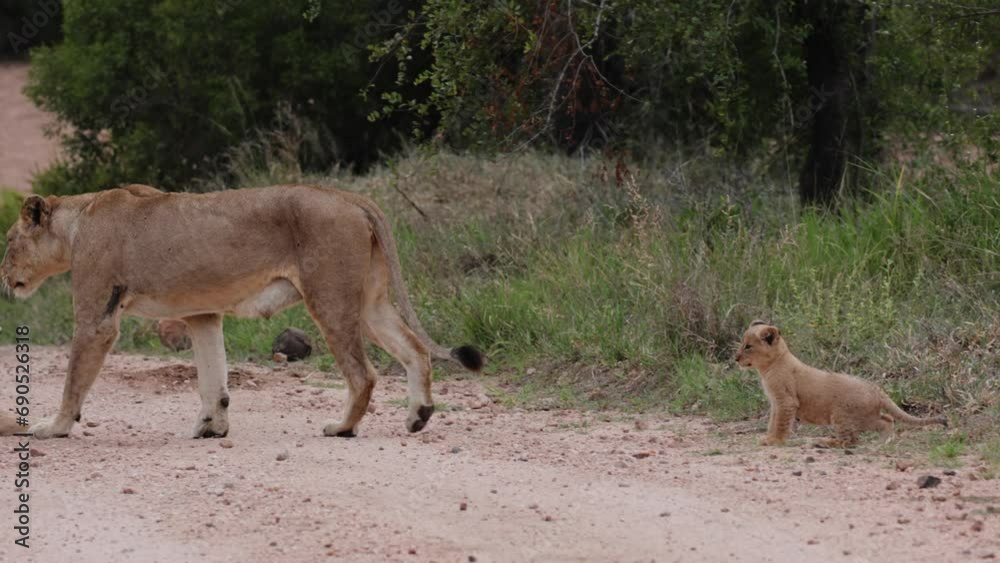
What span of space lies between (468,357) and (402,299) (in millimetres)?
450

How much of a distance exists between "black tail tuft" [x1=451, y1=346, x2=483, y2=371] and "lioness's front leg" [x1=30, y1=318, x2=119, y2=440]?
68.4 inches

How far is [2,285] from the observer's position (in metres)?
8.41

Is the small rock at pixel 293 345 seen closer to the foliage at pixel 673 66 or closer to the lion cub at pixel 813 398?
the foliage at pixel 673 66

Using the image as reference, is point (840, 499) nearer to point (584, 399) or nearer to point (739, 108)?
point (584, 399)

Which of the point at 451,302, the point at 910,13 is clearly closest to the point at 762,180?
the point at 910,13

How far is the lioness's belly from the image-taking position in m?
7.64

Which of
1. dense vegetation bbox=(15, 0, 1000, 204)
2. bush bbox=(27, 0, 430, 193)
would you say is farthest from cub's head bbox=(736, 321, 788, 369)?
bush bbox=(27, 0, 430, 193)

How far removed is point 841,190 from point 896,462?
4.28 metres

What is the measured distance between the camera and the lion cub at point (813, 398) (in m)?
7.08

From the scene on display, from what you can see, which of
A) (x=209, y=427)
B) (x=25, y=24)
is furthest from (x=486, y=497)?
(x=25, y=24)

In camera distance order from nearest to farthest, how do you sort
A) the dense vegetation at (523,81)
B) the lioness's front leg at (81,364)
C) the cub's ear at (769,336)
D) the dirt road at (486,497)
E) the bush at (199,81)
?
the dirt road at (486,497), the cub's ear at (769,336), the lioness's front leg at (81,364), the dense vegetation at (523,81), the bush at (199,81)

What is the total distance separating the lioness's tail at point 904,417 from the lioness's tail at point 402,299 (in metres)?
1.97

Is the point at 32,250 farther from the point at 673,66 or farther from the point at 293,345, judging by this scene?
the point at 673,66

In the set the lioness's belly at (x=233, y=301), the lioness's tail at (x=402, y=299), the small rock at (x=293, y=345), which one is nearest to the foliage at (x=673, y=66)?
the small rock at (x=293, y=345)
